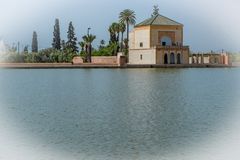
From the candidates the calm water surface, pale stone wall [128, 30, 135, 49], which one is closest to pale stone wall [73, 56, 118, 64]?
pale stone wall [128, 30, 135, 49]

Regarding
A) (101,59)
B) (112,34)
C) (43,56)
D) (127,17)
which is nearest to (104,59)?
(101,59)

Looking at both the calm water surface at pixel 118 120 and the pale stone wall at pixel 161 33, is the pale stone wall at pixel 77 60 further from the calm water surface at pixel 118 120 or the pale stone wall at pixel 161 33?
the calm water surface at pixel 118 120

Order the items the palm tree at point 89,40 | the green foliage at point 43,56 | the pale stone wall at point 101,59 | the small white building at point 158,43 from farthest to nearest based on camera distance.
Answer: the small white building at point 158,43
the palm tree at point 89,40
the pale stone wall at point 101,59
the green foliage at point 43,56

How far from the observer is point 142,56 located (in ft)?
107

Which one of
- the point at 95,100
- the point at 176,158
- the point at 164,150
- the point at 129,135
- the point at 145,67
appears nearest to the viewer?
the point at 176,158

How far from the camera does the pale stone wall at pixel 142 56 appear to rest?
105 ft

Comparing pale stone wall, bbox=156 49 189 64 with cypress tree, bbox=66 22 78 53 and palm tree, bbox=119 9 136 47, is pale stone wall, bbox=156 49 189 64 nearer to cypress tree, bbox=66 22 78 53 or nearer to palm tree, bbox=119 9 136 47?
palm tree, bbox=119 9 136 47

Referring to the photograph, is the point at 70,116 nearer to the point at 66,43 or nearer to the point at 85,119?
the point at 85,119

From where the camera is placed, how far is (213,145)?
666cm

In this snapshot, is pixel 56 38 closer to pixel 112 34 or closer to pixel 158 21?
pixel 112 34

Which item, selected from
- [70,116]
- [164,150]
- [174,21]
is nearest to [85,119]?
[70,116]

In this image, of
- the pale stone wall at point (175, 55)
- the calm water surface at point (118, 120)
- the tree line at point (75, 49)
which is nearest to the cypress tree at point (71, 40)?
the tree line at point (75, 49)

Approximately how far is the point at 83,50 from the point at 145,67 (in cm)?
407

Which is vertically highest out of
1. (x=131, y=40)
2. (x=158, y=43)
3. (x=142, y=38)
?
(x=142, y=38)
